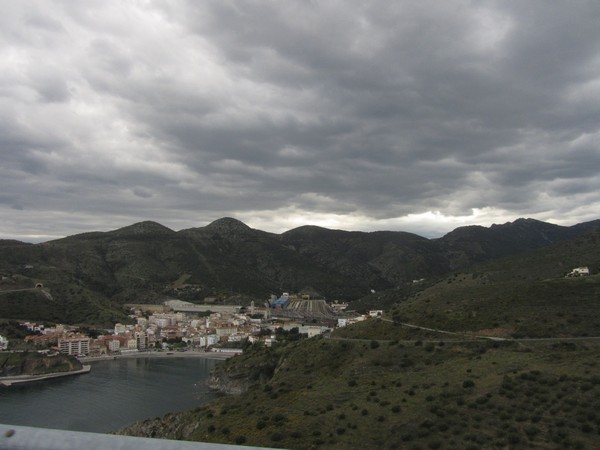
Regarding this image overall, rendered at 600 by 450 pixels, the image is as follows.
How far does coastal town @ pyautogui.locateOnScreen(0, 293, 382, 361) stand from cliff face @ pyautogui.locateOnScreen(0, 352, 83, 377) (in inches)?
193

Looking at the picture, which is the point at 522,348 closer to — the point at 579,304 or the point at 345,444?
the point at 579,304

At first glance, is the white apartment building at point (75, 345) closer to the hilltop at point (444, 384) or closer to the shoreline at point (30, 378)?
the shoreline at point (30, 378)

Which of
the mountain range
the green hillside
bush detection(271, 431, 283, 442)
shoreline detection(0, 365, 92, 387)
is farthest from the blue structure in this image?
bush detection(271, 431, 283, 442)

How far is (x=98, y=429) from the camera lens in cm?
4288

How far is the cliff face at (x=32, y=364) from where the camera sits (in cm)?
6931

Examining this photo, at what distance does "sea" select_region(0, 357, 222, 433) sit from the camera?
153 ft

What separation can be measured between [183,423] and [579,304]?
30.7m

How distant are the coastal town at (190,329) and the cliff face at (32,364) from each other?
193 inches

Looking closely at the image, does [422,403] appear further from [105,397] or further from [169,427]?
[105,397]

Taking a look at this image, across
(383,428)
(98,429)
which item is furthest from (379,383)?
(98,429)

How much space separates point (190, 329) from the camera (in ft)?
369

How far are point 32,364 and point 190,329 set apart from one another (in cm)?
4452

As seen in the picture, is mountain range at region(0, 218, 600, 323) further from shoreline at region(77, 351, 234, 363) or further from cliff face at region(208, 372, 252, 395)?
cliff face at region(208, 372, 252, 395)

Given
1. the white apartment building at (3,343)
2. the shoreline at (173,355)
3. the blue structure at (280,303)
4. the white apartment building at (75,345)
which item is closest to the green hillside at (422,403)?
the white apartment building at (3,343)
